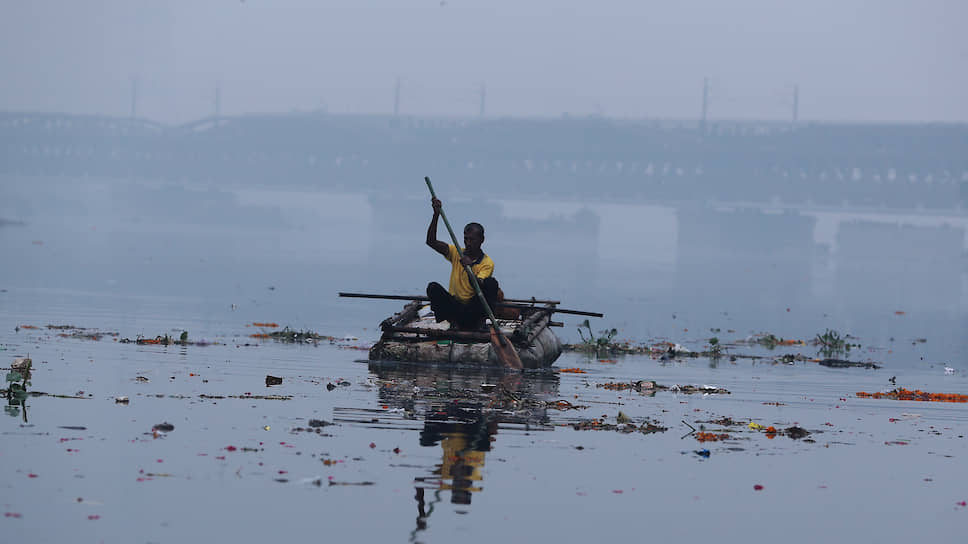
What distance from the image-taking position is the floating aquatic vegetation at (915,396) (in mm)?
18656

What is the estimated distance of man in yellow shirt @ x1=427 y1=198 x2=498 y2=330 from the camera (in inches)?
729

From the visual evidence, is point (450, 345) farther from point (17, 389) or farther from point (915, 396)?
point (17, 389)

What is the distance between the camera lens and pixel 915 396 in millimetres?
18812

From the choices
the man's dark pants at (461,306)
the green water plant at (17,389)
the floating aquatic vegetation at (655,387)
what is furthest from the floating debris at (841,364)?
the green water plant at (17,389)

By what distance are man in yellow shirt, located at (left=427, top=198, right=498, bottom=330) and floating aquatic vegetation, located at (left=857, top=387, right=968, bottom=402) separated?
493cm

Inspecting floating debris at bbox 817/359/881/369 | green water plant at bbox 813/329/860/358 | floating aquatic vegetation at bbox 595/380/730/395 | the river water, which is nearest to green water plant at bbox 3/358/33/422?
the river water

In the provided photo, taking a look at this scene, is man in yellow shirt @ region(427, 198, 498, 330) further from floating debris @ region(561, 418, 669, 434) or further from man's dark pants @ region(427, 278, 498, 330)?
floating debris @ region(561, 418, 669, 434)

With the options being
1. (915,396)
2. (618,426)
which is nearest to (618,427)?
(618,426)

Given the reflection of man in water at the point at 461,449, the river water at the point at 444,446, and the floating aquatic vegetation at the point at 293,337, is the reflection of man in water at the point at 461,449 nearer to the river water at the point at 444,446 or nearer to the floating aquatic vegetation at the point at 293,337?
the river water at the point at 444,446

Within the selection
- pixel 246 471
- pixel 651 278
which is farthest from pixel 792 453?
pixel 651 278

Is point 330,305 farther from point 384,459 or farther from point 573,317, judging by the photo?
point 384,459

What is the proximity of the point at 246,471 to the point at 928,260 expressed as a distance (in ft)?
555

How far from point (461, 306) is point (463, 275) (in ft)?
1.34

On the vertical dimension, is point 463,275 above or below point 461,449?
above
